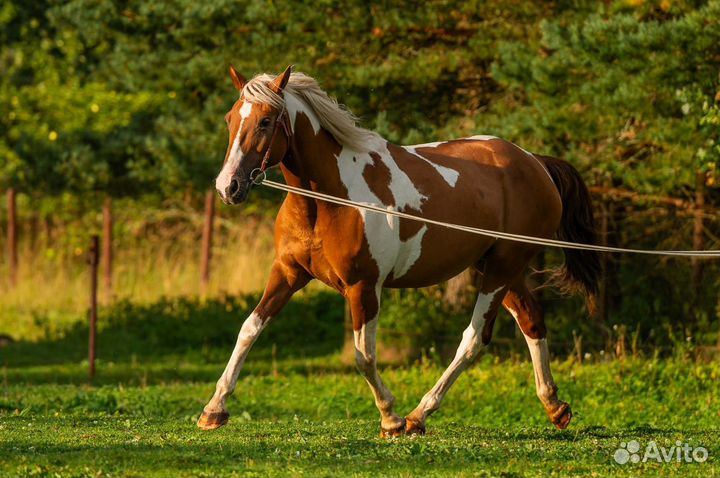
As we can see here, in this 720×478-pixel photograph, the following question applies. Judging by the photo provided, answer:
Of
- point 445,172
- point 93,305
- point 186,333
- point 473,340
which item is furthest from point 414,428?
point 186,333

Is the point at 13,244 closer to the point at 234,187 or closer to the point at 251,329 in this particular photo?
the point at 251,329

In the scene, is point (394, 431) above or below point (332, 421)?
above

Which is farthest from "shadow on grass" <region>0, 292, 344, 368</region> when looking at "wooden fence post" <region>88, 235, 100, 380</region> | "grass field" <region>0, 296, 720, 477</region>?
"wooden fence post" <region>88, 235, 100, 380</region>

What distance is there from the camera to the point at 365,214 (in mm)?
8555

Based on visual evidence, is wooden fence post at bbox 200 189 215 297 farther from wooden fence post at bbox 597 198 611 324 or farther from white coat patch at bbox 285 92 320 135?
white coat patch at bbox 285 92 320 135

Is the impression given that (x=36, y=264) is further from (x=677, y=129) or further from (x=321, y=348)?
(x=677, y=129)

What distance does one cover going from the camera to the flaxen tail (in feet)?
34.2

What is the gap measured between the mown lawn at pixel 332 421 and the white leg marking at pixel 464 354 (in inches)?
9.5

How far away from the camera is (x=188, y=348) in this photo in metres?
17.1

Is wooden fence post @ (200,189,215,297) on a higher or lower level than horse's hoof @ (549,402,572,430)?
higher

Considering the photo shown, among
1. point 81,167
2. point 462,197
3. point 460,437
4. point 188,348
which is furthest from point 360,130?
point 81,167

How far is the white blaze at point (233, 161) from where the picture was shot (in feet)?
26.1

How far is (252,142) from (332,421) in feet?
9.50

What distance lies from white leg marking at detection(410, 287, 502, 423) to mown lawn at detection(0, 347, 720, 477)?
0.79 ft
